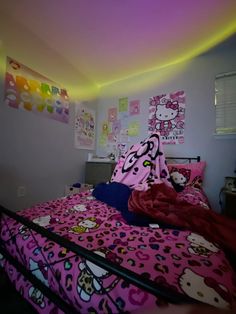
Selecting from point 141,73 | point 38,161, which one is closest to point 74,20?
point 141,73

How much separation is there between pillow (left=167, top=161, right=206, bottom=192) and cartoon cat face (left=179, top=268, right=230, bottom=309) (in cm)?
126

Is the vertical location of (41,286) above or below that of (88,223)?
below

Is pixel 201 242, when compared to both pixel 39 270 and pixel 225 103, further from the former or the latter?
pixel 225 103

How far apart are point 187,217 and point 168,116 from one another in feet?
5.69

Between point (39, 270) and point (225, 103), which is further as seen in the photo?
point (225, 103)

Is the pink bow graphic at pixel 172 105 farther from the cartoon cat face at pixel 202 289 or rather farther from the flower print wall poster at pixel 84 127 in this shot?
the cartoon cat face at pixel 202 289

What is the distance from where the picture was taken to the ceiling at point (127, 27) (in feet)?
5.12

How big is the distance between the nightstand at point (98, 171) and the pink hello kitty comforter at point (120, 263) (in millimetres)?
1449

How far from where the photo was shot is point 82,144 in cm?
276

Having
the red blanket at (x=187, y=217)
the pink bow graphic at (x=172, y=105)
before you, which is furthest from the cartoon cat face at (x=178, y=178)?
the pink bow graphic at (x=172, y=105)

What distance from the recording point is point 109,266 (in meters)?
0.44

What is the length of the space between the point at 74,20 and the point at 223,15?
1415 millimetres

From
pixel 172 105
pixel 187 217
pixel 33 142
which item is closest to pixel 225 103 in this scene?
pixel 172 105

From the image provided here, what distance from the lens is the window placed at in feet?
6.36
